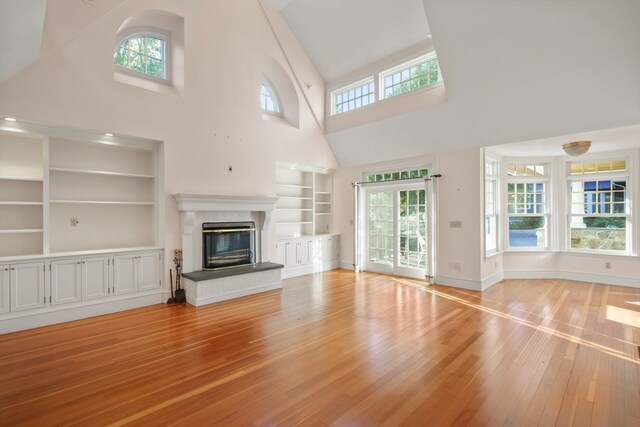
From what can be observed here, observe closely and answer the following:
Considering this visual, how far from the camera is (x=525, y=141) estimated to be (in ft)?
16.7

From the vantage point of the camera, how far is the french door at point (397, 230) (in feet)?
20.9

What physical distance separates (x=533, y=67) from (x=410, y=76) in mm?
2213

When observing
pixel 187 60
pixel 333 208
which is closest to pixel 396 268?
pixel 333 208

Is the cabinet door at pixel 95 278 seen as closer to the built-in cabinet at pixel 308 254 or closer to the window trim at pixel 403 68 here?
the built-in cabinet at pixel 308 254

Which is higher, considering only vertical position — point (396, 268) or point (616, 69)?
point (616, 69)

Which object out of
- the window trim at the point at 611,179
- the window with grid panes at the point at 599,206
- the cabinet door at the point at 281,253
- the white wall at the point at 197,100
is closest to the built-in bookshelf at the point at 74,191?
the white wall at the point at 197,100

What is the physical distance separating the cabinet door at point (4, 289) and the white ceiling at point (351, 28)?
5.99m

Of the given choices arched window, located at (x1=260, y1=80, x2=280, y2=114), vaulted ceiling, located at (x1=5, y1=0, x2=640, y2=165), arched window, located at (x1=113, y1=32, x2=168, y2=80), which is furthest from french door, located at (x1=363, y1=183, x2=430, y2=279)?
arched window, located at (x1=113, y1=32, x2=168, y2=80)

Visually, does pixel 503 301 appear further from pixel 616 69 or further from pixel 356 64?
pixel 356 64

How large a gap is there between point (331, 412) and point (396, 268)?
4.90 m

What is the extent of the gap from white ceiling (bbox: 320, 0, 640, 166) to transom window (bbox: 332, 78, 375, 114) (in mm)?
1521

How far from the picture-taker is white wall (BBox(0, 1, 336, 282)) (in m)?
3.85

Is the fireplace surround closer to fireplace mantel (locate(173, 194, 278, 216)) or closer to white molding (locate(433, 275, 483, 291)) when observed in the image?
fireplace mantel (locate(173, 194, 278, 216))

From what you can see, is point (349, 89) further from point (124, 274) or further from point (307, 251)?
point (124, 274)
